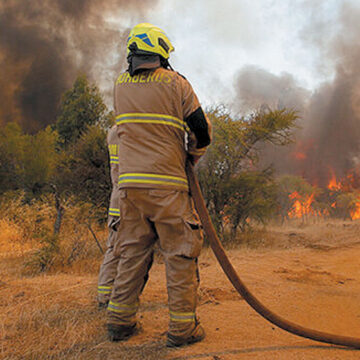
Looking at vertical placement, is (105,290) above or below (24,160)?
below

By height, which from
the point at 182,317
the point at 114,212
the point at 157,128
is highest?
the point at 157,128

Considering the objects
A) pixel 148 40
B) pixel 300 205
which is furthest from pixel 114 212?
pixel 300 205

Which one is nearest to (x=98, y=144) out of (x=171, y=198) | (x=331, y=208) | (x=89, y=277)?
(x=89, y=277)

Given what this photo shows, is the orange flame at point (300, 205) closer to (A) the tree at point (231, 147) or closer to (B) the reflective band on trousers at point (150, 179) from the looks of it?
(A) the tree at point (231, 147)

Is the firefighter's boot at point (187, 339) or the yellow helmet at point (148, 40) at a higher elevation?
the yellow helmet at point (148, 40)

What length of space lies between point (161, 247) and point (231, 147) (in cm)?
631

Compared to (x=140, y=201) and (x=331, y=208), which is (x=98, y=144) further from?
(x=331, y=208)

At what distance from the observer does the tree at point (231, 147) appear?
8.31 metres

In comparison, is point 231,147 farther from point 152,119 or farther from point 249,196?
point 152,119

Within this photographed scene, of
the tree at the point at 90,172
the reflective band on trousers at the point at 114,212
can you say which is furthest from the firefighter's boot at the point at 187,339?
the tree at the point at 90,172

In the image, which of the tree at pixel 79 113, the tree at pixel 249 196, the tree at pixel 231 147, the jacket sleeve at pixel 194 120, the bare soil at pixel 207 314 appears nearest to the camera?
the bare soil at pixel 207 314

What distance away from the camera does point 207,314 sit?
A: 10.2ft

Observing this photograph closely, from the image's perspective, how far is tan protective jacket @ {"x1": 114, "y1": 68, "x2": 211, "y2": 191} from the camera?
2.35 m

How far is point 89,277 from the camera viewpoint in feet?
15.6
